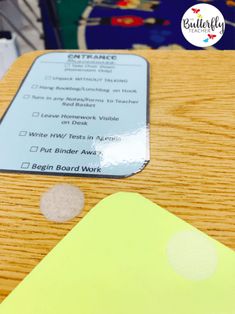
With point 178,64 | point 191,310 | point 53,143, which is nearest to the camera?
point 191,310

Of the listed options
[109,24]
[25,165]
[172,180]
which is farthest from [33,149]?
[109,24]

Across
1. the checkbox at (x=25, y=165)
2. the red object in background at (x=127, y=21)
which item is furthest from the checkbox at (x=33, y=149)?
the red object in background at (x=127, y=21)

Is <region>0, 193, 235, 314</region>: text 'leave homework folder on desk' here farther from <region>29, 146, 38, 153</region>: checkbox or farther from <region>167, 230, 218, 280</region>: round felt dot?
<region>29, 146, 38, 153</region>: checkbox

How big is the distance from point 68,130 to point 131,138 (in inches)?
3.0

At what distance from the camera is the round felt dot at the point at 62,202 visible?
0.33 metres

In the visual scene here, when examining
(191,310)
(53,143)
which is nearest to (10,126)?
(53,143)

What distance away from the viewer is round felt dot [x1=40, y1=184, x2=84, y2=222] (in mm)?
327

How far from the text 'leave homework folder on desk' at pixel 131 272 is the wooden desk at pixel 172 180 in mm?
16

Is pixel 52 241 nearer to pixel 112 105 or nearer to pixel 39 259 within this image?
pixel 39 259

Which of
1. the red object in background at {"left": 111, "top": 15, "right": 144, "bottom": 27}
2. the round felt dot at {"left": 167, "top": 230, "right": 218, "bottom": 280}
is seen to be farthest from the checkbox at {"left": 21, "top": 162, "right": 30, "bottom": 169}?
the red object in background at {"left": 111, "top": 15, "right": 144, "bottom": 27}

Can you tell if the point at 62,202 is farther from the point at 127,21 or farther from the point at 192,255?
the point at 127,21

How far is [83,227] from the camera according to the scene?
31 cm

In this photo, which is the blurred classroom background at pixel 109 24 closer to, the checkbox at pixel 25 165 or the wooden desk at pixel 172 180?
the wooden desk at pixel 172 180

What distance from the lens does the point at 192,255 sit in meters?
0.28
